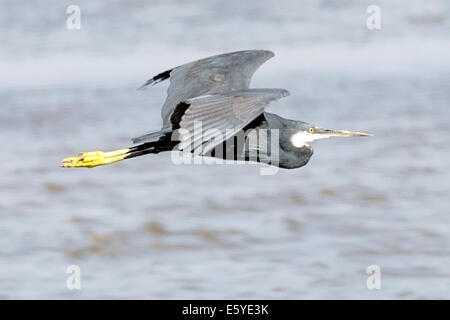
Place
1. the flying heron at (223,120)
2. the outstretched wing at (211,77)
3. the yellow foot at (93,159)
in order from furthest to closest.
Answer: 1. the yellow foot at (93,159)
2. the outstretched wing at (211,77)
3. the flying heron at (223,120)

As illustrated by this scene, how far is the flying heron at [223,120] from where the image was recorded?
19.9 ft

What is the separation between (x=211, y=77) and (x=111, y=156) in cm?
80

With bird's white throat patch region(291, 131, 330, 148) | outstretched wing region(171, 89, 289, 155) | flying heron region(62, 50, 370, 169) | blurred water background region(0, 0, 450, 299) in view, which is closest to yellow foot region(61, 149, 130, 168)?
flying heron region(62, 50, 370, 169)

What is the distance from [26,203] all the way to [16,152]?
147cm

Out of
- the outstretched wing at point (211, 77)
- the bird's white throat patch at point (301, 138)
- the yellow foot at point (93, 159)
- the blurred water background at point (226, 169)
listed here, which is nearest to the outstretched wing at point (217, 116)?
the outstretched wing at point (211, 77)

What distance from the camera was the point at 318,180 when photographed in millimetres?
11742

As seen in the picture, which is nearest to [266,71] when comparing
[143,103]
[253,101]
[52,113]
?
[143,103]

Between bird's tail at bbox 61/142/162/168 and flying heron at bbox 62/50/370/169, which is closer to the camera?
flying heron at bbox 62/50/370/169

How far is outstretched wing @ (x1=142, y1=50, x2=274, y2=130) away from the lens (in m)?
6.91

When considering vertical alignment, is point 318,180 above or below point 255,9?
below

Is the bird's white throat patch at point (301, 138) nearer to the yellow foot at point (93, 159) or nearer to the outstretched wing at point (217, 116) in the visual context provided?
the outstretched wing at point (217, 116)

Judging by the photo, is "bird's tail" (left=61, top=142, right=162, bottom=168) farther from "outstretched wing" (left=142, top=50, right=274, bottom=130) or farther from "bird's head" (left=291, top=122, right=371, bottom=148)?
"bird's head" (left=291, top=122, right=371, bottom=148)
